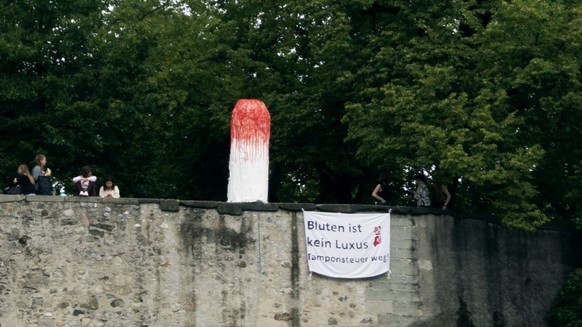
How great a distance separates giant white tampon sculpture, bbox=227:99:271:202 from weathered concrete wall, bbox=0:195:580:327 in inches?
19.4

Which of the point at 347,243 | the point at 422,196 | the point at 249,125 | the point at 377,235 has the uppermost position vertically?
the point at 249,125

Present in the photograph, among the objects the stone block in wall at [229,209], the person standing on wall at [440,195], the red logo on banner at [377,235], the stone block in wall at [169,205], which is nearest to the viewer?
the stone block in wall at [169,205]

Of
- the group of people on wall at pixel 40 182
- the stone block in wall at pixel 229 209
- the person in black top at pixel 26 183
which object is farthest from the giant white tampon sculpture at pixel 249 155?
the person in black top at pixel 26 183

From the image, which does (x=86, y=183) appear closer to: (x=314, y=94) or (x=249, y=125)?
(x=249, y=125)

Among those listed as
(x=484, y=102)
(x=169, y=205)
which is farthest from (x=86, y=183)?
(x=484, y=102)

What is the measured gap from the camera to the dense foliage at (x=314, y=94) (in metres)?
30.9

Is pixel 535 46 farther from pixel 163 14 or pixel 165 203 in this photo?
pixel 163 14

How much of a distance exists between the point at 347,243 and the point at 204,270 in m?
2.91

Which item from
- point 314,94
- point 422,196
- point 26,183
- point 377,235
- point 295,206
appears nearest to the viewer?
point 26,183

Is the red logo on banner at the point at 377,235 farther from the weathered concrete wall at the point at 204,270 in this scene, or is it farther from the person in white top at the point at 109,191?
the person in white top at the point at 109,191

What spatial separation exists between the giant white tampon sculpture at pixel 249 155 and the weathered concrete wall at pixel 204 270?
19.4 inches

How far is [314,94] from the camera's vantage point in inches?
1462

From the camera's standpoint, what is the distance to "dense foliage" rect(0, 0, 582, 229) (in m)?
30.9

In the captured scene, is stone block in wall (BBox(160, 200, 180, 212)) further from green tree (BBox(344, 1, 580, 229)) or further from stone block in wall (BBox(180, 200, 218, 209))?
green tree (BBox(344, 1, 580, 229))
